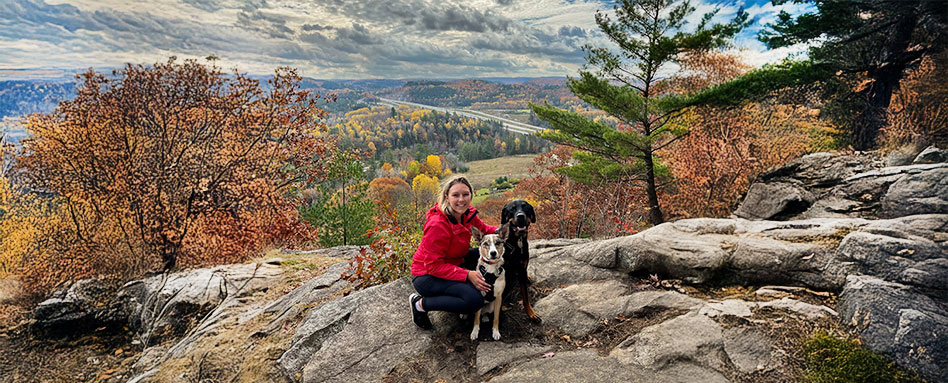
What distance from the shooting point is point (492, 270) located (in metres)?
3.88

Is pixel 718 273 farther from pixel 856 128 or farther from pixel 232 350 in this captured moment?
pixel 856 128

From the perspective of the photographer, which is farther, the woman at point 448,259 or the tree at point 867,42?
the tree at point 867,42

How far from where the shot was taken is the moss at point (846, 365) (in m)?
2.93

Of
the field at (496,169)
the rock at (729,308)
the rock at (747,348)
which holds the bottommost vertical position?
the field at (496,169)

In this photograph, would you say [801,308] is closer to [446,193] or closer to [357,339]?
[446,193]

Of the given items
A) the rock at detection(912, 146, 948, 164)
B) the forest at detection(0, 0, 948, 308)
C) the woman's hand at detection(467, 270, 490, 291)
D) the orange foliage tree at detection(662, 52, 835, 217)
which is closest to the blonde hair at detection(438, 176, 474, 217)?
the woman's hand at detection(467, 270, 490, 291)

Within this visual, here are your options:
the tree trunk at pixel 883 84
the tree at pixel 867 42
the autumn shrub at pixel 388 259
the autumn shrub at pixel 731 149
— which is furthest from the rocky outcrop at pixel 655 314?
the autumn shrub at pixel 731 149

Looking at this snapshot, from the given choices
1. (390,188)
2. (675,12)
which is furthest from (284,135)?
(390,188)

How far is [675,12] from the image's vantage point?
42.8 ft

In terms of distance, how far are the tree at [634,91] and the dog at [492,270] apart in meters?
11.0

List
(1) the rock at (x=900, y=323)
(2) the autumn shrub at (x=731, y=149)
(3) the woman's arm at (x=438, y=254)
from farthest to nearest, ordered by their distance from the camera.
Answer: (2) the autumn shrub at (x=731, y=149) → (3) the woman's arm at (x=438, y=254) → (1) the rock at (x=900, y=323)

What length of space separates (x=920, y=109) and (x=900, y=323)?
47.4ft

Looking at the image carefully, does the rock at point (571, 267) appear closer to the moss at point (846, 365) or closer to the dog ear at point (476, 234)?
the dog ear at point (476, 234)

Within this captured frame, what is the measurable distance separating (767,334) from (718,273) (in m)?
1.37
